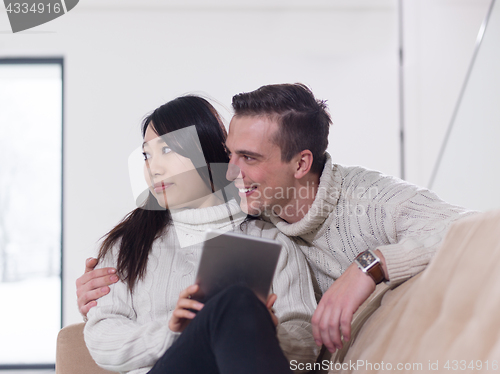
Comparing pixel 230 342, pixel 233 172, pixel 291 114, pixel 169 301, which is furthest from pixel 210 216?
pixel 230 342

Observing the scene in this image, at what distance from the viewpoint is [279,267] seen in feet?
3.42

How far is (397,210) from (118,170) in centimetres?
165

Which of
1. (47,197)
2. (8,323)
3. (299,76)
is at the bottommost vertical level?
(8,323)

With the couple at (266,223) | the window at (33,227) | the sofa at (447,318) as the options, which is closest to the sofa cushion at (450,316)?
the sofa at (447,318)

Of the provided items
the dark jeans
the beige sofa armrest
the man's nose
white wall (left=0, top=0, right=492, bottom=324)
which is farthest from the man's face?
white wall (left=0, top=0, right=492, bottom=324)

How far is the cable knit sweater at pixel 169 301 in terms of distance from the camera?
865 mm

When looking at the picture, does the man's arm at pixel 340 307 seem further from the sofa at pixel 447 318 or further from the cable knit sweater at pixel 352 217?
the cable knit sweater at pixel 352 217

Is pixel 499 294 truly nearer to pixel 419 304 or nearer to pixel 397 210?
pixel 419 304

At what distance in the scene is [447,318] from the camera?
564 millimetres

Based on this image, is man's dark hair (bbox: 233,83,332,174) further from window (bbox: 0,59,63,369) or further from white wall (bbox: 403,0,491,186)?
window (bbox: 0,59,63,369)

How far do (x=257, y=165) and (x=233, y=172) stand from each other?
7 centimetres

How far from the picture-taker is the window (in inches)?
99.7

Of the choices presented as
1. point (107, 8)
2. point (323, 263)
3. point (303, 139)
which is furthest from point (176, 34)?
point (323, 263)

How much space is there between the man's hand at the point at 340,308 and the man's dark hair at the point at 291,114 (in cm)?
43
